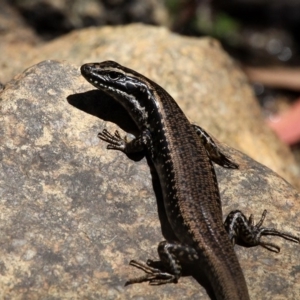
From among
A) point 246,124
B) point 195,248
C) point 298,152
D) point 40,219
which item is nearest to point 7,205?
point 40,219

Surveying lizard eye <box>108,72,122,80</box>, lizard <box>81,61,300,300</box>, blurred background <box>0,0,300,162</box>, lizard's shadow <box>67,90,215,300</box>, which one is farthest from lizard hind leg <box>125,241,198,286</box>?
blurred background <box>0,0,300,162</box>

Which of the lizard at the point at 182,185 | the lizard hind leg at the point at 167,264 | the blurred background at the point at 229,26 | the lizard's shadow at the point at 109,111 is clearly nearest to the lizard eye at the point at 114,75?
the lizard at the point at 182,185

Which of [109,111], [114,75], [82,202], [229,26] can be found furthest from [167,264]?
[229,26]

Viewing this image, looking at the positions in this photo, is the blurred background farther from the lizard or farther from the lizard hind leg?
the lizard hind leg

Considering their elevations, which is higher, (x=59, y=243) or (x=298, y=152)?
(x=59, y=243)

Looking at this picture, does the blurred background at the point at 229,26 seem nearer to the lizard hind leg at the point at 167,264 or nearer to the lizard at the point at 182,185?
the lizard at the point at 182,185

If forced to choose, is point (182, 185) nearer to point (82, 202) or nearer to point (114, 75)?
point (82, 202)

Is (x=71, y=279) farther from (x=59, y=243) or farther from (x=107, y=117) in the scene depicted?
(x=107, y=117)
